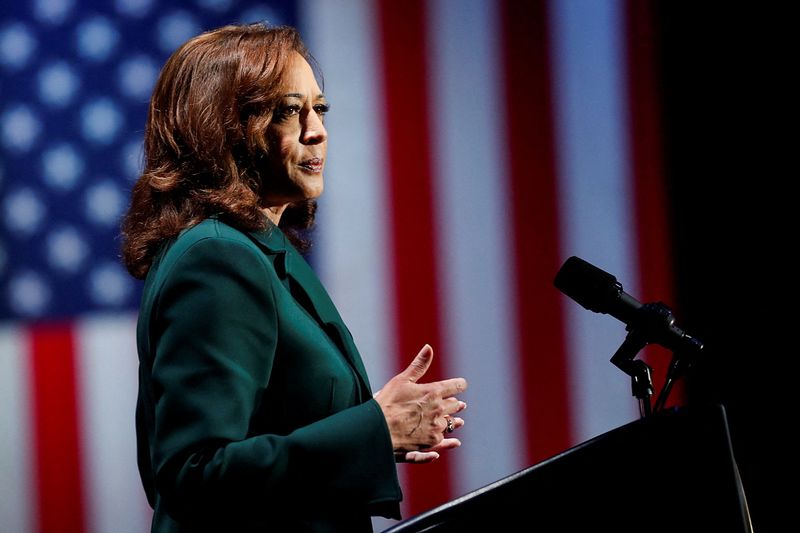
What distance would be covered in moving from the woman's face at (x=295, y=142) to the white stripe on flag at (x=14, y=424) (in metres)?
1.26

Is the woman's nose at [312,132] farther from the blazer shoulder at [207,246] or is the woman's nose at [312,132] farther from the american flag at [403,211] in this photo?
the american flag at [403,211]

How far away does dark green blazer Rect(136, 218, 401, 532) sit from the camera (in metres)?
0.94

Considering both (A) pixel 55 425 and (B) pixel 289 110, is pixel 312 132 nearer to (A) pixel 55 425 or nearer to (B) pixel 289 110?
(B) pixel 289 110

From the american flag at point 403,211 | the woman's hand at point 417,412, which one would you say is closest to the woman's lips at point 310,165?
the woman's hand at point 417,412

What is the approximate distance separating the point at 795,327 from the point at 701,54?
0.76 metres

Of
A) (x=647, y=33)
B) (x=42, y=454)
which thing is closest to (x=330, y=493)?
(x=42, y=454)

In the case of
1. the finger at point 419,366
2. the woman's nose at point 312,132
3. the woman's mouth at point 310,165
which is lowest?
the finger at point 419,366

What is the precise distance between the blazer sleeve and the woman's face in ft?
0.78

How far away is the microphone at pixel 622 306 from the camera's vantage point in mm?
1135

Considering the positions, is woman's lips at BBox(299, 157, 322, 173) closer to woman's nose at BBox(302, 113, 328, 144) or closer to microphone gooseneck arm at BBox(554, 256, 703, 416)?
woman's nose at BBox(302, 113, 328, 144)

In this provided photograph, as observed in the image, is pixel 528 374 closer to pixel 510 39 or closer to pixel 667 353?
pixel 667 353

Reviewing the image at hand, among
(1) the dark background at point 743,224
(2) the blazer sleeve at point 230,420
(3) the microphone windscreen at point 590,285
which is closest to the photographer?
(2) the blazer sleeve at point 230,420

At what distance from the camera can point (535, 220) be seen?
7.63ft

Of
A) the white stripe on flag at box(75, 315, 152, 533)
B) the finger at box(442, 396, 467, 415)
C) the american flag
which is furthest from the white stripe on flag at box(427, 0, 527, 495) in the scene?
the finger at box(442, 396, 467, 415)
